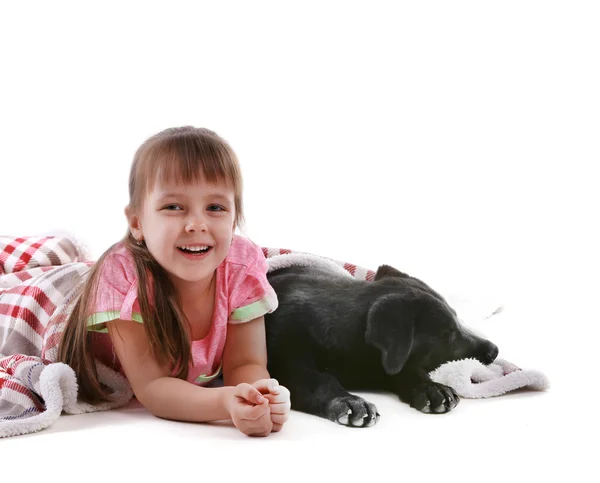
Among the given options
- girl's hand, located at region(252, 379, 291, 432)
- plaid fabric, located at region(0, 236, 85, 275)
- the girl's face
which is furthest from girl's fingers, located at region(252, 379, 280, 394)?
plaid fabric, located at region(0, 236, 85, 275)

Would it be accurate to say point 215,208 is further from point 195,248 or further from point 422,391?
point 422,391

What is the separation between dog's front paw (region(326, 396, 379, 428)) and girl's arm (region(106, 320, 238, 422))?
203 mm

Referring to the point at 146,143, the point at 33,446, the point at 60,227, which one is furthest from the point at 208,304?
the point at 60,227

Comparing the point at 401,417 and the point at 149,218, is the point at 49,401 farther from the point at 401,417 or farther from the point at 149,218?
the point at 401,417

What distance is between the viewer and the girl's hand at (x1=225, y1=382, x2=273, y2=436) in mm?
1484

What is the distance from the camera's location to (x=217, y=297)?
1.79 meters

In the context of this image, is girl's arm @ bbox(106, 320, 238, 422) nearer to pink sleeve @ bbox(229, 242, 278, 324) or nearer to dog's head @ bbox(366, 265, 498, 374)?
pink sleeve @ bbox(229, 242, 278, 324)

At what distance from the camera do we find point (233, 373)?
1777 millimetres

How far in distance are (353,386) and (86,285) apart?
610mm

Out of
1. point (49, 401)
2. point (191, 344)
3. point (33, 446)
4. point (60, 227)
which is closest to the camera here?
point (33, 446)

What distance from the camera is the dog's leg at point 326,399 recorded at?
1.59 meters

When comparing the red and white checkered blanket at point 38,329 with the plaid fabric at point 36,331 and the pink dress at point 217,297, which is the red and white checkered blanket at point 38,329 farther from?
the pink dress at point 217,297

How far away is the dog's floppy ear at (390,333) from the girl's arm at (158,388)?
0.35 m

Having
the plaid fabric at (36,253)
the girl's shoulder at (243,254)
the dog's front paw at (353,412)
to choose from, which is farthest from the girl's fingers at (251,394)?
the plaid fabric at (36,253)
